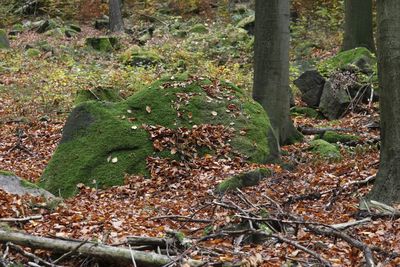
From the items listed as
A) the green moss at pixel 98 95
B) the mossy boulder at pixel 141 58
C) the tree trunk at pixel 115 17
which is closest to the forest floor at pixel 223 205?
the green moss at pixel 98 95

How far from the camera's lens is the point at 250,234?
4.84m

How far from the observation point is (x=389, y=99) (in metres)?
5.88

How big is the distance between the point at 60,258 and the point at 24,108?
Result: 11279 mm

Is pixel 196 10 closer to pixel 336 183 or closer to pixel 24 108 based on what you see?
pixel 24 108

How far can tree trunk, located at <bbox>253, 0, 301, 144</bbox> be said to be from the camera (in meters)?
10.6

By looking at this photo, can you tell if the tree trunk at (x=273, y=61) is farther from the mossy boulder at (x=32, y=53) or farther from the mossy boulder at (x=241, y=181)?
the mossy boulder at (x=32, y=53)

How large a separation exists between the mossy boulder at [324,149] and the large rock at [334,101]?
3054 millimetres

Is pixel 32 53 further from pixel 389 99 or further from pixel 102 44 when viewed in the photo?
pixel 389 99

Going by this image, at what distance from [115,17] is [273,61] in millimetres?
17435

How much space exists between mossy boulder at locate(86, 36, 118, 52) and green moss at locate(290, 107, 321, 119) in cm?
1106

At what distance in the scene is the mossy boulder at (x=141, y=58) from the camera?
19.8m

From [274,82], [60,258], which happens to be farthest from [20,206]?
[274,82]

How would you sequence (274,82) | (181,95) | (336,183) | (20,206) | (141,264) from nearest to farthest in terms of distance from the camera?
(141,264)
(20,206)
(336,183)
(181,95)
(274,82)

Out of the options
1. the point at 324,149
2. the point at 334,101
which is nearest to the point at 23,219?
the point at 324,149
